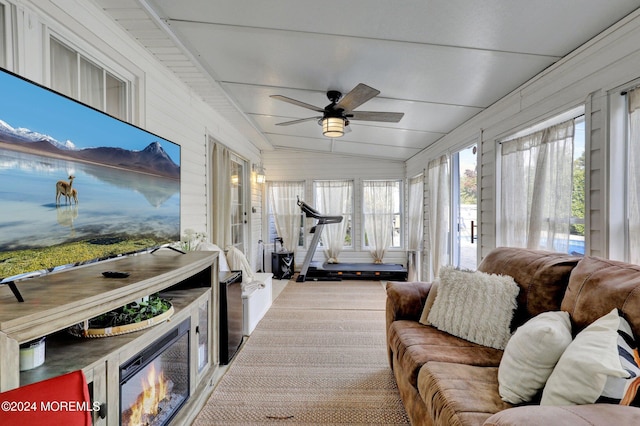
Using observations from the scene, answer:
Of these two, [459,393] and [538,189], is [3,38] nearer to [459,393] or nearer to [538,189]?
[459,393]

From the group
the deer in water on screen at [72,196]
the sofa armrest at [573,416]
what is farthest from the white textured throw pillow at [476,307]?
the deer in water on screen at [72,196]

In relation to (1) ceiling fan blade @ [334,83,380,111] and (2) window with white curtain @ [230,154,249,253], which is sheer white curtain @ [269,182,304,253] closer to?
(2) window with white curtain @ [230,154,249,253]

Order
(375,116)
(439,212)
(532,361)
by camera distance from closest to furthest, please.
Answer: (532,361) < (375,116) < (439,212)

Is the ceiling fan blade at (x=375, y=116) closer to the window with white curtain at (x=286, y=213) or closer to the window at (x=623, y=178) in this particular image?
the window at (x=623, y=178)

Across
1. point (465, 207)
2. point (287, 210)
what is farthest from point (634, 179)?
point (287, 210)

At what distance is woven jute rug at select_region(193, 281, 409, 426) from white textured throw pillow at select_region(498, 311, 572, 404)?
2.81ft

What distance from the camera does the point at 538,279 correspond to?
1.72m

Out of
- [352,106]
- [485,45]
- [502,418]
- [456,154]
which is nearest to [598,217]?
[485,45]

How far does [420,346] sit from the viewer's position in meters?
1.73

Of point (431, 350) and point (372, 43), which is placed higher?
point (372, 43)

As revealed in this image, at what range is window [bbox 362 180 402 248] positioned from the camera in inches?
242

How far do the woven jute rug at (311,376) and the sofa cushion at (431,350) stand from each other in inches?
16.6

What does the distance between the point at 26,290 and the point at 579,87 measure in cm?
318

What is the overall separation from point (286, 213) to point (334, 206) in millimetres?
1046
